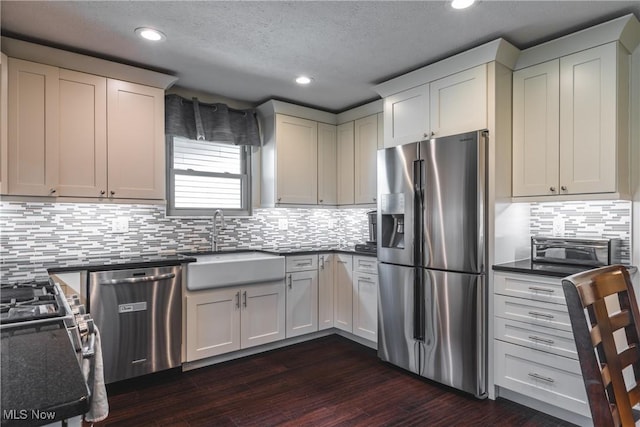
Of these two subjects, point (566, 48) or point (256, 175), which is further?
point (256, 175)

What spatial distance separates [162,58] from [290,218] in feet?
6.81

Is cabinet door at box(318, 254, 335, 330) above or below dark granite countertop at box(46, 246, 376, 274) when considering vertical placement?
below

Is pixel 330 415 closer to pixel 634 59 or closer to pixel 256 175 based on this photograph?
pixel 256 175

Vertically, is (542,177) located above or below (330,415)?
above

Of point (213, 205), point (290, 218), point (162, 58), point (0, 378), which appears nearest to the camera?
point (0, 378)

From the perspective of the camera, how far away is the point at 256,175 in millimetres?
4047

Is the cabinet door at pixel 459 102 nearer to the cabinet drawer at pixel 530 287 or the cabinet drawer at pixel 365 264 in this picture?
the cabinet drawer at pixel 530 287

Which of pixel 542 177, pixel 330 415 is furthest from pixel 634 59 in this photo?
pixel 330 415

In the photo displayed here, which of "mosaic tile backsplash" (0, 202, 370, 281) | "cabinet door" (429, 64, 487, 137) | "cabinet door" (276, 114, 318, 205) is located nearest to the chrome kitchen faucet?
"mosaic tile backsplash" (0, 202, 370, 281)

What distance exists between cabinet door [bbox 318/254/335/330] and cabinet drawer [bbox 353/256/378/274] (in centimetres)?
32

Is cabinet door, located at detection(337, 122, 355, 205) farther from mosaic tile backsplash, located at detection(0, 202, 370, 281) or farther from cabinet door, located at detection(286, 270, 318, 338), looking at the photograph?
cabinet door, located at detection(286, 270, 318, 338)

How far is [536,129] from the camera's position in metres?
2.62

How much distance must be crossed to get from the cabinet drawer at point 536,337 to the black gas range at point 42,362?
2.42 meters

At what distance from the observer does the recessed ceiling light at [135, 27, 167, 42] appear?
242 centimetres
